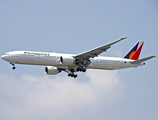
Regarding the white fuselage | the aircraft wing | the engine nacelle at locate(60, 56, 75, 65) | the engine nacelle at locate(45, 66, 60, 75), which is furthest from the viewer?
the engine nacelle at locate(45, 66, 60, 75)

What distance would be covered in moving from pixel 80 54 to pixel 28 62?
29.0 ft

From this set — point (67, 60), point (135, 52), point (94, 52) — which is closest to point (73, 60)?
point (67, 60)

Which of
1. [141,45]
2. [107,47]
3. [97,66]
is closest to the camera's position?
[107,47]

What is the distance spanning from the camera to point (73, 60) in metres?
59.2

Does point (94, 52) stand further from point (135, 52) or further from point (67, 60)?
point (135, 52)

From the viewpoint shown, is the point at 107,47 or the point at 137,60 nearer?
the point at 107,47

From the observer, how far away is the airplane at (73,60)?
5750cm

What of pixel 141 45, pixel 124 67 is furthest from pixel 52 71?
pixel 141 45

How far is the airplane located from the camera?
57.5 m

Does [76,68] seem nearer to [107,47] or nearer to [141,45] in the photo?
[107,47]

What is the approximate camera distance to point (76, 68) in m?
63.2

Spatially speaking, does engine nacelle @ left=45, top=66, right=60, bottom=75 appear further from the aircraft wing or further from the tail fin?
the tail fin

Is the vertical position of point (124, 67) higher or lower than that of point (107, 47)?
lower

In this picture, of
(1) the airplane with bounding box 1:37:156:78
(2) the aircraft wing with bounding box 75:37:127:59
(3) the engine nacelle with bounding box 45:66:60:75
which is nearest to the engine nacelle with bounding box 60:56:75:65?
(1) the airplane with bounding box 1:37:156:78
